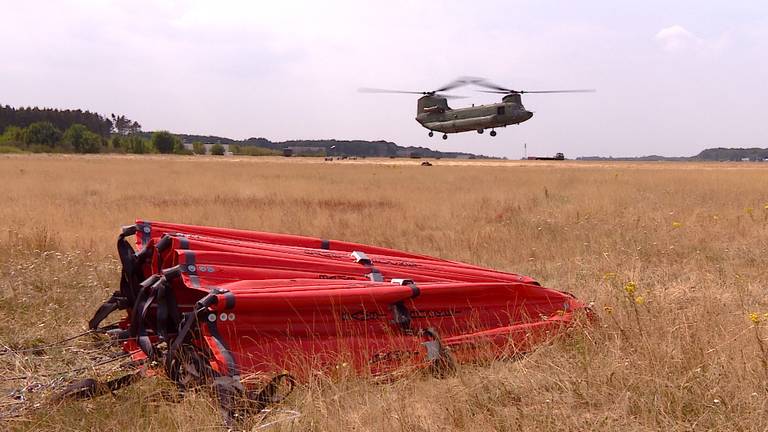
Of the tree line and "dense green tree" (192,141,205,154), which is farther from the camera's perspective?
"dense green tree" (192,141,205,154)

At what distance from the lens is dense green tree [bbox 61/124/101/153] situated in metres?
112

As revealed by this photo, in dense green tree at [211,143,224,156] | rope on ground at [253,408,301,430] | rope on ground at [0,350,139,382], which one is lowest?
rope on ground at [0,350,139,382]

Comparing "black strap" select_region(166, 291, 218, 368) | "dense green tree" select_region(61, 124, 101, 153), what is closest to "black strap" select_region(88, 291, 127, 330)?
"black strap" select_region(166, 291, 218, 368)

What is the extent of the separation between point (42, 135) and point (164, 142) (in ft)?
92.6

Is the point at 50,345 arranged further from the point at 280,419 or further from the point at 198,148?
the point at 198,148

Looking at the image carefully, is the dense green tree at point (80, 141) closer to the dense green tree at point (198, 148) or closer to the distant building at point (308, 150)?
the dense green tree at point (198, 148)

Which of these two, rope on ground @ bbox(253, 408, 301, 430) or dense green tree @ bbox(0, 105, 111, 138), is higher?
dense green tree @ bbox(0, 105, 111, 138)

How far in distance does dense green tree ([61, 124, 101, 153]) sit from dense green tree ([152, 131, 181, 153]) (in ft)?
68.9

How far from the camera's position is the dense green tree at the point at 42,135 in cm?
11331

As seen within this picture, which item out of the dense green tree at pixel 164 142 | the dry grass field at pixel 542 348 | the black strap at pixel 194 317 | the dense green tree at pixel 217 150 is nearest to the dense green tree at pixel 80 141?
the dense green tree at pixel 164 142

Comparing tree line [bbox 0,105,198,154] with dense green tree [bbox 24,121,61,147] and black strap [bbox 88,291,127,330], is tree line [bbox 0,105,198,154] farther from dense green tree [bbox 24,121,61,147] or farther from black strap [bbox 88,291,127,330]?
black strap [bbox 88,291,127,330]

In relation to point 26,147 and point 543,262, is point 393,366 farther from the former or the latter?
Result: point 26,147

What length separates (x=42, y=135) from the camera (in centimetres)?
11419

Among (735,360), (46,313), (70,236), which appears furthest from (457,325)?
(70,236)
